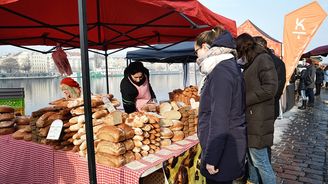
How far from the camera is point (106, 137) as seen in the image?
7.12 ft

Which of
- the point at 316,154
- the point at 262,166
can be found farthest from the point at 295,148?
the point at 262,166

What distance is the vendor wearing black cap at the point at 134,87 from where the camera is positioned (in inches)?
148

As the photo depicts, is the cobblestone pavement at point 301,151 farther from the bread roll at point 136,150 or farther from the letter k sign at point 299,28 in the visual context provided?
the letter k sign at point 299,28

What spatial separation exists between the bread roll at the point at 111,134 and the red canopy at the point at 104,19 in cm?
115

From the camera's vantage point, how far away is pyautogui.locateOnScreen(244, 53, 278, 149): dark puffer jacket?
8.70 feet

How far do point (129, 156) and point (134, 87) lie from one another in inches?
66.6

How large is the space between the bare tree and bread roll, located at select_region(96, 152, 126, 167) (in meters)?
75.1

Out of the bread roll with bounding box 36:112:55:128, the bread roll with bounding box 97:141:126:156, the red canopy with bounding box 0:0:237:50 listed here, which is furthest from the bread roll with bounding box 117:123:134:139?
the red canopy with bounding box 0:0:237:50

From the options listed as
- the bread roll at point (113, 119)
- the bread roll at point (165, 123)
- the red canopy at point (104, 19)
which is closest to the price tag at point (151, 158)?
the bread roll at point (113, 119)

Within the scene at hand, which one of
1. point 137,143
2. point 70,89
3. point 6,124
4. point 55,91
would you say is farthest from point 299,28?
point 55,91

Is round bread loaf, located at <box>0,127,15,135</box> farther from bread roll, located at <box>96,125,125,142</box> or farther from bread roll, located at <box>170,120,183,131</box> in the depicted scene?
bread roll, located at <box>170,120,183,131</box>

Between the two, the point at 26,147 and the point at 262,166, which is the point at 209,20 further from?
the point at 26,147

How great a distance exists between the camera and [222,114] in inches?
65.5

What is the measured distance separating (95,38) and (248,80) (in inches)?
143
